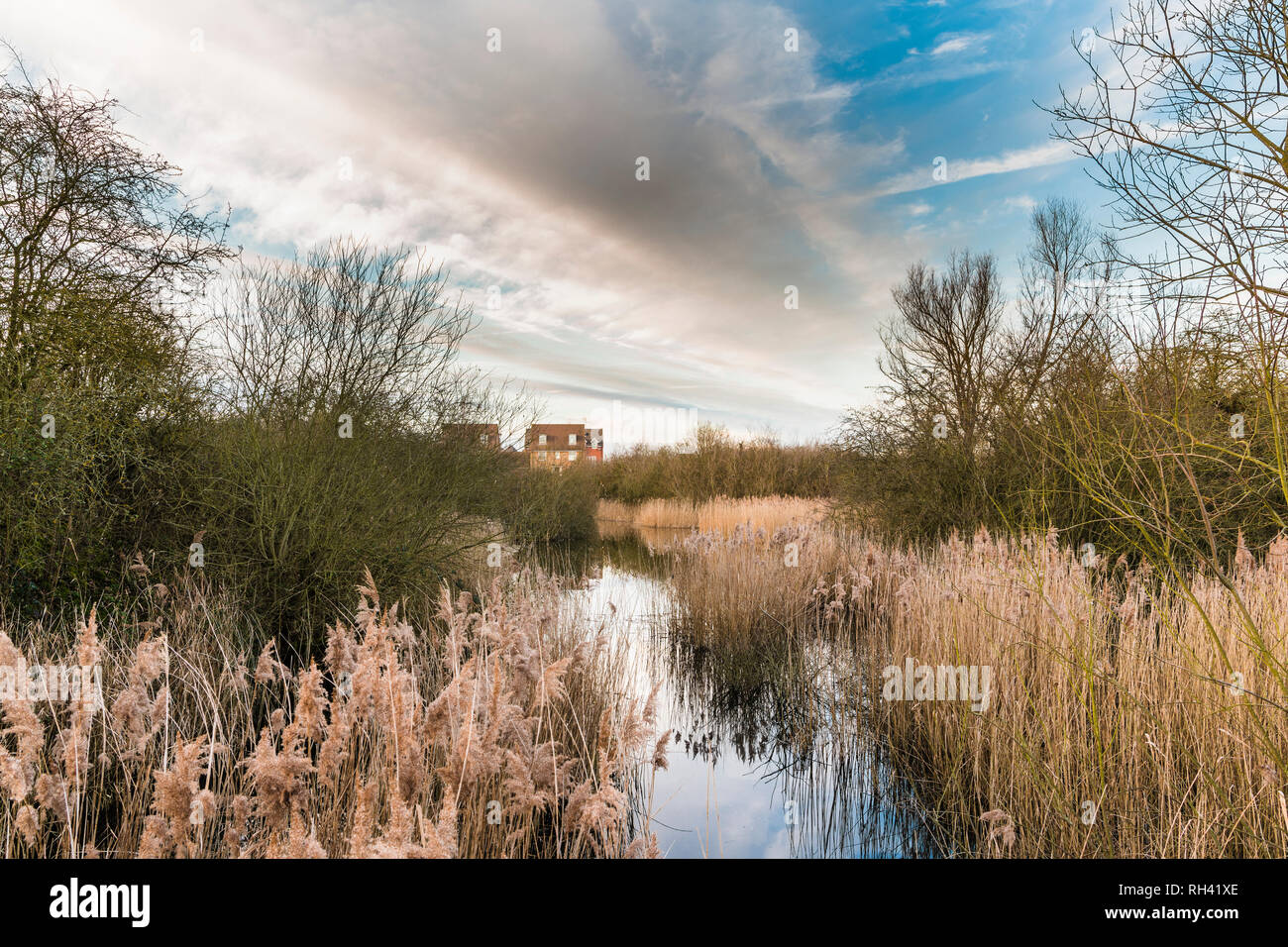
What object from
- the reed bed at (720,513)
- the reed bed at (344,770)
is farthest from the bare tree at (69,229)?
the reed bed at (720,513)

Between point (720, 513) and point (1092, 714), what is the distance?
17229 mm

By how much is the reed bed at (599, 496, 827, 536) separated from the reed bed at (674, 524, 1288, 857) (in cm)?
625

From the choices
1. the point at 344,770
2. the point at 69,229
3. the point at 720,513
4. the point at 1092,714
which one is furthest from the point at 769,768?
the point at 720,513

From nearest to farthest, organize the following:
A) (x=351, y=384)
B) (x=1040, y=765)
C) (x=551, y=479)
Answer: (x=1040, y=765), (x=351, y=384), (x=551, y=479)

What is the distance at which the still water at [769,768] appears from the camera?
158 inches

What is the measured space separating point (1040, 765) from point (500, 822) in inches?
115

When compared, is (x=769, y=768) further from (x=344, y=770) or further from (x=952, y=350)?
(x=952, y=350)

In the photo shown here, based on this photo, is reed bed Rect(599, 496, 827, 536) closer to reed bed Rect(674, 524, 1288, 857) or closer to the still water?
the still water

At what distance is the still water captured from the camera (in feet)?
13.2

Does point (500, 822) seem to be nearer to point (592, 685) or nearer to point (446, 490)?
point (592, 685)

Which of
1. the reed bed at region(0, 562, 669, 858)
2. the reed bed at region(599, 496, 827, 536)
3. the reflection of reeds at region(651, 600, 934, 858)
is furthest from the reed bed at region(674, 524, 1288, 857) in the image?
the reed bed at region(599, 496, 827, 536)

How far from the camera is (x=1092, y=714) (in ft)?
9.21
